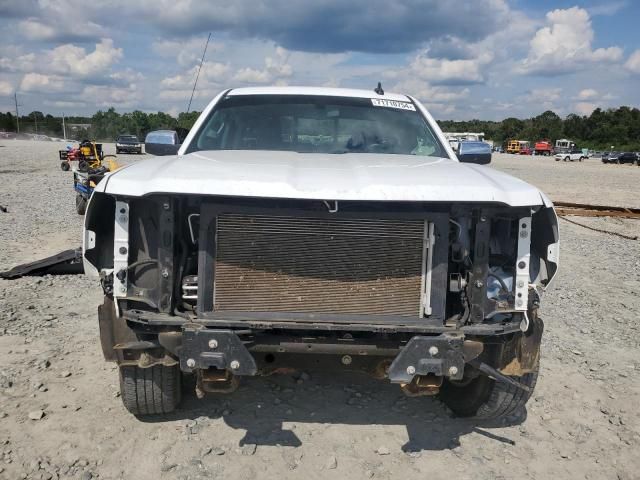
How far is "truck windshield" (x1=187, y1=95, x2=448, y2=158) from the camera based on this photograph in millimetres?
4242

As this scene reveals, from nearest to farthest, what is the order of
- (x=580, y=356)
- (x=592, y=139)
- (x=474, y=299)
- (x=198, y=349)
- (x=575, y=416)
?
1. (x=198, y=349)
2. (x=474, y=299)
3. (x=575, y=416)
4. (x=580, y=356)
5. (x=592, y=139)

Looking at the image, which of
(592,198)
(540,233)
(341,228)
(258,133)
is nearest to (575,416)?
(540,233)

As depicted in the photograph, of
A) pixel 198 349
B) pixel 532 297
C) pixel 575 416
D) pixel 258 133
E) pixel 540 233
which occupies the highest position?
pixel 258 133

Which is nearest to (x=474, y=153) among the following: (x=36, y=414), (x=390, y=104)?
(x=390, y=104)

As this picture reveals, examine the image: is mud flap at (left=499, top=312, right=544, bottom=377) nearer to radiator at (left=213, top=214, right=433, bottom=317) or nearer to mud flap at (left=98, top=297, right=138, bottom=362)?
radiator at (left=213, top=214, right=433, bottom=317)

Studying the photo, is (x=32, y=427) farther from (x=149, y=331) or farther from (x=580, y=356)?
(x=580, y=356)

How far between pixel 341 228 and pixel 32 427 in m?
2.15

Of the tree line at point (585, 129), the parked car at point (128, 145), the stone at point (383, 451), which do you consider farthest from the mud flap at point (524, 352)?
the tree line at point (585, 129)

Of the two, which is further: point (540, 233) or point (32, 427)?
point (32, 427)

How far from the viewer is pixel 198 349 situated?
8.86 feet

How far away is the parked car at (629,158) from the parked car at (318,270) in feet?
189

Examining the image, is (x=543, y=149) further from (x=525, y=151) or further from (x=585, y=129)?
(x=585, y=129)

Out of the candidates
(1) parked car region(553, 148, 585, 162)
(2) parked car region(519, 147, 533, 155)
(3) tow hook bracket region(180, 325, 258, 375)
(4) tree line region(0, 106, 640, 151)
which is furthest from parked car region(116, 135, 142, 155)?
(2) parked car region(519, 147, 533, 155)

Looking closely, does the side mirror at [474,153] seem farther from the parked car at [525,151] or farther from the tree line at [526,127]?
the parked car at [525,151]
